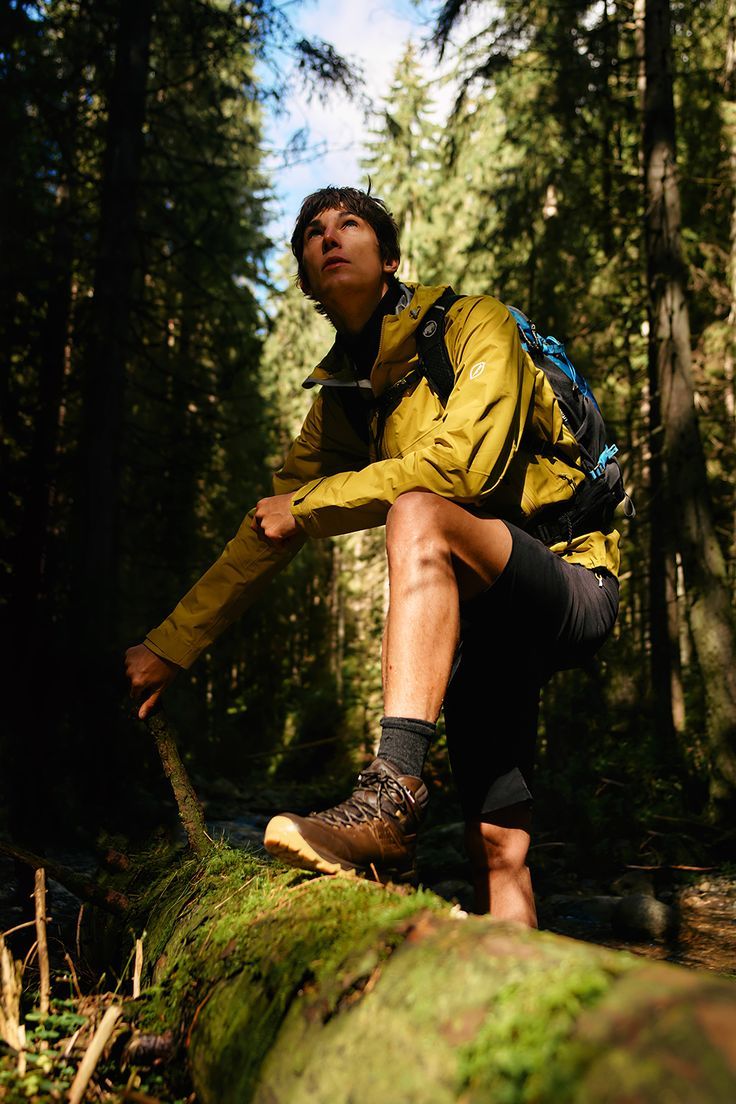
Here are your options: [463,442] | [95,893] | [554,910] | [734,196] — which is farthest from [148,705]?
[734,196]

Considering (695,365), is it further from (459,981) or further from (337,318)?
(459,981)

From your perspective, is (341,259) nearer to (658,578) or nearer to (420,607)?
(420,607)

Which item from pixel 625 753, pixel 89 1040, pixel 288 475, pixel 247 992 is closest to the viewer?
pixel 247 992

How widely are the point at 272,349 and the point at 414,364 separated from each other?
92.4ft

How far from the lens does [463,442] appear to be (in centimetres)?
256

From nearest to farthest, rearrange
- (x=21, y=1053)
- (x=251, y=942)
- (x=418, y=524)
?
1. (x=21, y=1053)
2. (x=251, y=942)
3. (x=418, y=524)

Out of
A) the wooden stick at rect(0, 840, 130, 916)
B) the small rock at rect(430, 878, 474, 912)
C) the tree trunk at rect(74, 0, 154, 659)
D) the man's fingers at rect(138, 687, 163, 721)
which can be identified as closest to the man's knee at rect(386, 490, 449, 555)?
the man's fingers at rect(138, 687, 163, 721)

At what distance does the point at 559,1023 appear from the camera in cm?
111

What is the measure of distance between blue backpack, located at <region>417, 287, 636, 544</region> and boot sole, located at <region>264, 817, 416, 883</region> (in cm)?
149

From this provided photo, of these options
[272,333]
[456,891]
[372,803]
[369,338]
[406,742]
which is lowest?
[456,891]

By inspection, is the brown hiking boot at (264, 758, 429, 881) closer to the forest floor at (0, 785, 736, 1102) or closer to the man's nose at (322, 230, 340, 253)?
the forest floor at (0, 785, 736, 1102)

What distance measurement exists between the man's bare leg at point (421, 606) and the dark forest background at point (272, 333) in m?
3.44

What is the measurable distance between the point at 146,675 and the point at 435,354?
151 centimetres

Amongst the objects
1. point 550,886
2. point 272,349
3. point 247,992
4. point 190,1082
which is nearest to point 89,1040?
point 190,1082
